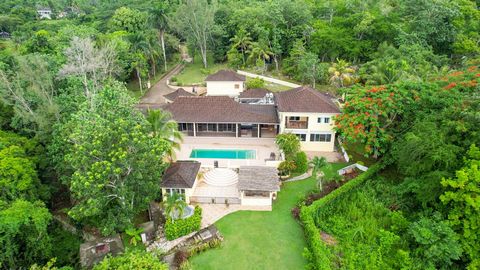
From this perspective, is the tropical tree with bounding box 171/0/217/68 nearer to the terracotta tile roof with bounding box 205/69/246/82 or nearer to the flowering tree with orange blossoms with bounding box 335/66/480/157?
the terracotta tile roof with bounding box 205/69/246/82

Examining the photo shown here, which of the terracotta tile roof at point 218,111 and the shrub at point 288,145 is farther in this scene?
the terracotta tile roof at point 218,111

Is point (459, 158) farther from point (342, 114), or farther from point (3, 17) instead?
point (3, 17)

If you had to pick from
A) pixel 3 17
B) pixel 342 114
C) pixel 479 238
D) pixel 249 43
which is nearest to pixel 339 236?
pixel 479 238

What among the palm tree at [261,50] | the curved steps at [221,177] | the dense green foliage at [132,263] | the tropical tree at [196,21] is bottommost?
the curved steps at [221,177]

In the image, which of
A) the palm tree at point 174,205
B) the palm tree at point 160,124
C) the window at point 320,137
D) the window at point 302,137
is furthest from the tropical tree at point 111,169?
the window at point 320,137

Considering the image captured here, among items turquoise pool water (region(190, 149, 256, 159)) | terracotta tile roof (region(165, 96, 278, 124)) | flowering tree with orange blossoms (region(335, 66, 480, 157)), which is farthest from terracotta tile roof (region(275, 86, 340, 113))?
turquoise pool water (region(190, 149, 256, 159))

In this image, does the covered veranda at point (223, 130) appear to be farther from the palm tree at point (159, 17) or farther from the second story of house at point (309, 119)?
the palm tree at point (159, 17)
